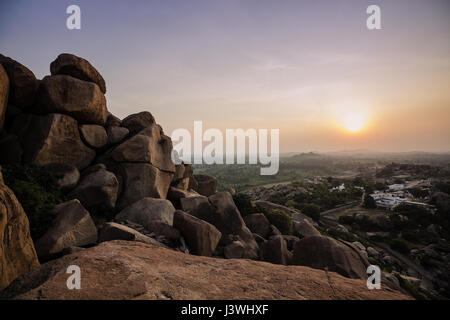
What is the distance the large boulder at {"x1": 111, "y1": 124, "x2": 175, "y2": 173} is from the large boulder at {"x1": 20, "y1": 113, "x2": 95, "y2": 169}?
80.8 inches

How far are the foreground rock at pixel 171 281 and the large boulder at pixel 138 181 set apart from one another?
24.7 feet

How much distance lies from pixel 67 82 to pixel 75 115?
1.93 m

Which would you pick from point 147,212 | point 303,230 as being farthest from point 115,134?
point 303,230

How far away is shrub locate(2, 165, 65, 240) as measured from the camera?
6930mm

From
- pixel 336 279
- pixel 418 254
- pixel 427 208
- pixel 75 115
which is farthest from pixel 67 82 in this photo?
pixel 427 208

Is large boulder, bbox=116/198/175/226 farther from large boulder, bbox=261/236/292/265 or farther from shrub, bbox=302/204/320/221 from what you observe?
shrub, bbox=302/204/320/221

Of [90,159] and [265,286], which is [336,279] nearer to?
[265,286]

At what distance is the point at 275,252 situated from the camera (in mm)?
9320

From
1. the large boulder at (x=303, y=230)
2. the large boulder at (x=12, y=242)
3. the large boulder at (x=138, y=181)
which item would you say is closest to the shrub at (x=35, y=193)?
the large boulder at (x=12, y=242)

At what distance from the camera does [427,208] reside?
43.9 metres

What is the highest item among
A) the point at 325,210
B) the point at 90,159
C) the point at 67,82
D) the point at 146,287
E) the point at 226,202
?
the point at 67,82

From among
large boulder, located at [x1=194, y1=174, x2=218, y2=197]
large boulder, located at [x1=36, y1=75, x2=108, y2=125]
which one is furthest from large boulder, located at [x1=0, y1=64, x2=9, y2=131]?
large boulder, located at [x1=194, y1=174, x2=218, y2=197]

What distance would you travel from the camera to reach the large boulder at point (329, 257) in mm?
7265
